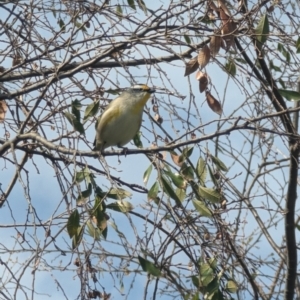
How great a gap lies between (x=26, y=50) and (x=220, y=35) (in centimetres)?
132

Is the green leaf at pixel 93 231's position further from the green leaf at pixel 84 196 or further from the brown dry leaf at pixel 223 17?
the brown dry leaf at pixel 223 17

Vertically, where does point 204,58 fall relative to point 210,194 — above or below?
above

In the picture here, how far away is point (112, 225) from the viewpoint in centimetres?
334

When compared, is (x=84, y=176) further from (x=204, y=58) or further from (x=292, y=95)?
(x=292, y=95)

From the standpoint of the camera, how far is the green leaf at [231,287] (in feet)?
10.5

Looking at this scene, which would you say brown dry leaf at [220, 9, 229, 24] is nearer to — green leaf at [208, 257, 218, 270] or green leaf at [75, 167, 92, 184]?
green leaf at [75, 167, 92, 184]

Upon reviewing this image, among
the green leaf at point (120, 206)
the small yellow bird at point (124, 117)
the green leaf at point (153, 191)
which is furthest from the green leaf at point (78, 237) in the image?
the small yellow bird at point (124, 117)

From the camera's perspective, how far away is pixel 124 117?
5141mm

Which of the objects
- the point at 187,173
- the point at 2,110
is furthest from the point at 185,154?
the point at 2,110

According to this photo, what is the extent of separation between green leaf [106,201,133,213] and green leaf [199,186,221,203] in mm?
328

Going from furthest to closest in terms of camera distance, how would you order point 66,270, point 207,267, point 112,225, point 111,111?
point 111,111 < point 66,270 < point 112,225 < point 207,267

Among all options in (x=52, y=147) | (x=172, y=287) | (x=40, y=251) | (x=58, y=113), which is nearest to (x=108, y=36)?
(x=58, y=113)

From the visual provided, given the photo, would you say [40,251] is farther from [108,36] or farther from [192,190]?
[108,36]

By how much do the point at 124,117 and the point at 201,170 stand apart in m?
1.90
